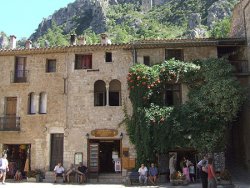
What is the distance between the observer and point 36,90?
25.4 meters

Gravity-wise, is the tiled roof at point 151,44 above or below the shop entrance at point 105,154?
above

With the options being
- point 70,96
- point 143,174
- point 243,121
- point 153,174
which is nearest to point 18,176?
point 70,96

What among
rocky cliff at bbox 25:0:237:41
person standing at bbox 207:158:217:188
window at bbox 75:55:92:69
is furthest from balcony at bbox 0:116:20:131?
rocky cliff at bbox 25:0:237:41

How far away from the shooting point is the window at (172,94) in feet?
79.4

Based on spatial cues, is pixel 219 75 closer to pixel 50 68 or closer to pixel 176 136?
pixel 176 136

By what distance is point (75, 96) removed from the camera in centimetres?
2492

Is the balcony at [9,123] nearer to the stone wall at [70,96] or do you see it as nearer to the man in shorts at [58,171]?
the stone wall at [70,96]

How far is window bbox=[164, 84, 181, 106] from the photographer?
24.2 meters

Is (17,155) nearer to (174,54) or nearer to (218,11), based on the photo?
(174,54)

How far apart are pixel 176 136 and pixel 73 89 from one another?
778 cm

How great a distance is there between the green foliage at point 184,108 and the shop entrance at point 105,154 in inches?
95.8

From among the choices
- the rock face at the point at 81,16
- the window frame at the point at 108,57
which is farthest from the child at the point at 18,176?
the rock face at the point at 81,16

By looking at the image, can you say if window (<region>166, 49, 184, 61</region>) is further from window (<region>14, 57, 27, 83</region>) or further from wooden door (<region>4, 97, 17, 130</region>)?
wooden door (<region>4, 97, 17, 130</region>)

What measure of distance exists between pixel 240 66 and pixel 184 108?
4.93 meters
